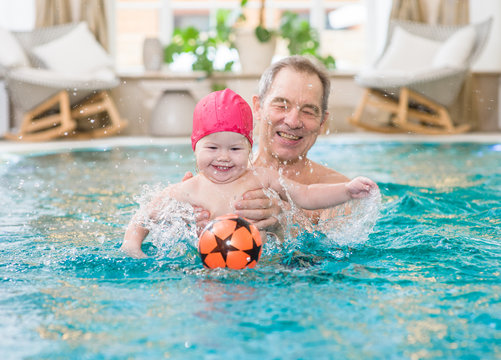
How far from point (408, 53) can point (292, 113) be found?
5.78m

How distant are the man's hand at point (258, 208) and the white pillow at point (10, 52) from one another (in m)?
5.32

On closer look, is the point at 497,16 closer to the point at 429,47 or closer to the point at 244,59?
the point at 429,47

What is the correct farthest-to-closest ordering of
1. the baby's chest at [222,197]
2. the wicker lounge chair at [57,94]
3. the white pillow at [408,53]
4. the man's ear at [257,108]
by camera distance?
the white pillow at [408,53]
the wicker lounge chair at [57,94]
the man's ear at [257,108]
the baby's chest at [222,197]

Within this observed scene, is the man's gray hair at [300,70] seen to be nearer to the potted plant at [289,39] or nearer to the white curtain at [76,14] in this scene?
the potted plant at [289,39]

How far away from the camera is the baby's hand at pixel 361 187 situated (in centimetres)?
195

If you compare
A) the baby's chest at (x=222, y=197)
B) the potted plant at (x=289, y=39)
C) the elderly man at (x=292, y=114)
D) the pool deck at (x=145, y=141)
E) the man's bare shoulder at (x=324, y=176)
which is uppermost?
the potted plant at (x=289, y=39)

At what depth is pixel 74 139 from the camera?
23.7 feet

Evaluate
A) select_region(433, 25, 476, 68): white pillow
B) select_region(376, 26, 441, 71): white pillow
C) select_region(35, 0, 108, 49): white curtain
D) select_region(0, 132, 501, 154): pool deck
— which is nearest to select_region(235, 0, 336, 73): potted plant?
select_region(376, 26, 441, 71): white pillow

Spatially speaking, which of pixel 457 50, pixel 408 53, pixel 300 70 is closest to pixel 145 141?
pixel 408 53

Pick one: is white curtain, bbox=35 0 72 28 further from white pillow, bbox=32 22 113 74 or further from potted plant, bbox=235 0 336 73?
potted plant, bbox=235 0 336 73

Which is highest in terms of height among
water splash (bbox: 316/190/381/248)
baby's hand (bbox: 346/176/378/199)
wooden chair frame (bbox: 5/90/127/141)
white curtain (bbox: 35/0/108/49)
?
white curtain (bbox: 35/0/108/49)

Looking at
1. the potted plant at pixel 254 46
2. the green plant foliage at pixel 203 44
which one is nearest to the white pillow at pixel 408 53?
the potted plant at pixel 254 46

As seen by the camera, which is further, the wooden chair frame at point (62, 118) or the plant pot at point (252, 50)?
the plant pot at point (252, 50)

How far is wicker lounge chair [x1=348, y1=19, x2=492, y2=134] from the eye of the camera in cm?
716
